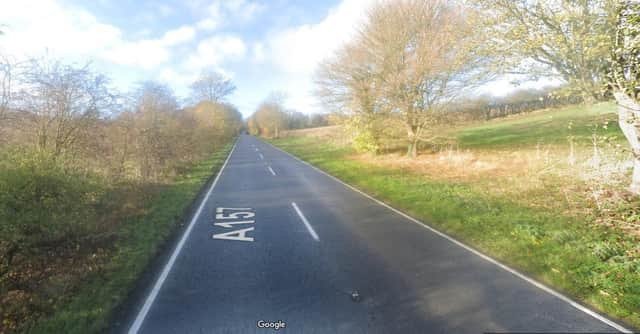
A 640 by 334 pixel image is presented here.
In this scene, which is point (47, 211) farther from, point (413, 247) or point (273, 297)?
point (413, 247)

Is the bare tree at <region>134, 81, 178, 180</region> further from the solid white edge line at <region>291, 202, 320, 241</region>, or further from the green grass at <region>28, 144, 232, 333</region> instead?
the solid white edge line at <region>291, 202, 320, 241</region>

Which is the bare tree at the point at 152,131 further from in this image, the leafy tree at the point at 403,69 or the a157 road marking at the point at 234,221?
the leafy tree at the point at 403,69

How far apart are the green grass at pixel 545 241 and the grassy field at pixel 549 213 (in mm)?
Result: 14

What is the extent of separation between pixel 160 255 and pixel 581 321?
6184mm

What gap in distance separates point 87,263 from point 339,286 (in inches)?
166

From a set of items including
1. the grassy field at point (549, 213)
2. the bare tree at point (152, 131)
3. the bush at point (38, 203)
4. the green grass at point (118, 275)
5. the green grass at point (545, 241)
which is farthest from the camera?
the bare tree at point (152, 131)

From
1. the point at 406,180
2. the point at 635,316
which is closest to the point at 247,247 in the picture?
the point at 635,316

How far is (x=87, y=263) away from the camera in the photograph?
4.46m

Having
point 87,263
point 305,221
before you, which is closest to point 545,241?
point 305,221

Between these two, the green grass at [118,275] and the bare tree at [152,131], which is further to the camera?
the bare tree at [152,131]

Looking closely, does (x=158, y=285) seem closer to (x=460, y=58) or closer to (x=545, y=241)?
(x=545, y=241)

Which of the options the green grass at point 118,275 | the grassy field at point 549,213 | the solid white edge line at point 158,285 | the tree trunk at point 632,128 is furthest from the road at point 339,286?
the tree trunk at point 632,128

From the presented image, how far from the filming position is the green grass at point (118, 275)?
3025 millimetres

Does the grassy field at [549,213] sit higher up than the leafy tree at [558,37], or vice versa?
the leafy tree at [558,37]
